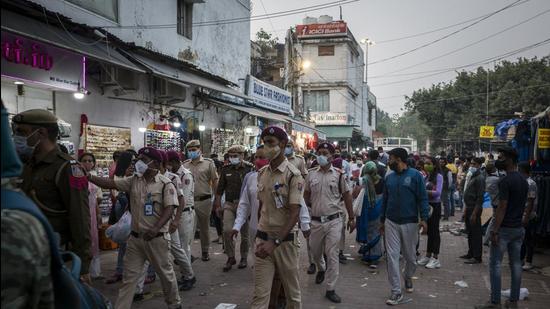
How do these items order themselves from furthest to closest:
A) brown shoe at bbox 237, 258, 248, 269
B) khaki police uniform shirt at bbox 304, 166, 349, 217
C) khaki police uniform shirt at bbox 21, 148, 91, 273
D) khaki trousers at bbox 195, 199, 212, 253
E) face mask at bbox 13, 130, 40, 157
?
1. khaki trousers at bbox 195, 199, 212, 253
2. brown shoe at bbox 237, 258, 248, 269
3. khaki police uniform shirt at bbox 304, 166, 349, 217
4. khaki police uniform shirt at bbox 21, 148, 91, 273
5. face mask at bbox 13, 130, 40, 157

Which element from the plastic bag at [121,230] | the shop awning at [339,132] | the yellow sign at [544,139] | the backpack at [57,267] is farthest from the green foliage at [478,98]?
the backpack at [57,267]

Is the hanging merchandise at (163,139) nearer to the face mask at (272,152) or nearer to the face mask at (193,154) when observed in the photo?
the face mask at (193,154)

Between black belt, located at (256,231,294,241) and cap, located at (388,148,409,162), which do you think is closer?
black belt, located at (256,231,294,241)

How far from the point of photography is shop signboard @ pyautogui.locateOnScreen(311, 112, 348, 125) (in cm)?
3900

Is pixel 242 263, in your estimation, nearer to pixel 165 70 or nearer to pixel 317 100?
pixel 165 70

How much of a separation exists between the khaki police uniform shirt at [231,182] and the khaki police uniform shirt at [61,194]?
15.1ft

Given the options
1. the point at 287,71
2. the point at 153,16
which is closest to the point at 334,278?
the point at 153,16

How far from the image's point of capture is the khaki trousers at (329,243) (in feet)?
20.0

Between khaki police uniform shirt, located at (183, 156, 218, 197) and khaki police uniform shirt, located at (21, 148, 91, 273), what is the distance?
482 cm

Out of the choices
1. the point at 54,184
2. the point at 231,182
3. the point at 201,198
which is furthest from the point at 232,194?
the point at 54,184

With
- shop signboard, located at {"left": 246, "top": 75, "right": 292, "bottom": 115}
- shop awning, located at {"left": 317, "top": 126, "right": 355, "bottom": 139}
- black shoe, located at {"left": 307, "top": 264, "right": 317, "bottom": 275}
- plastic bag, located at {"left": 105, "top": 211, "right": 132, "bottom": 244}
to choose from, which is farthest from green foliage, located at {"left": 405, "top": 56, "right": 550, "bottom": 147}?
plastic bag, located at {"left": 105, "top": 211, "right": 132, "bottom": 244}

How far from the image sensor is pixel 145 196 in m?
4.95

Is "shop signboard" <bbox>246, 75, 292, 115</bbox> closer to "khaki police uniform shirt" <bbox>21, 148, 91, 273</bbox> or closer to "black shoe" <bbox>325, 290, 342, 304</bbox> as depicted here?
"black shoe" <bbox>325, 290, 342, 304</bbox>

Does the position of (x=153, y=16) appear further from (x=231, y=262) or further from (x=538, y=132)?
(x=538, y=132)
